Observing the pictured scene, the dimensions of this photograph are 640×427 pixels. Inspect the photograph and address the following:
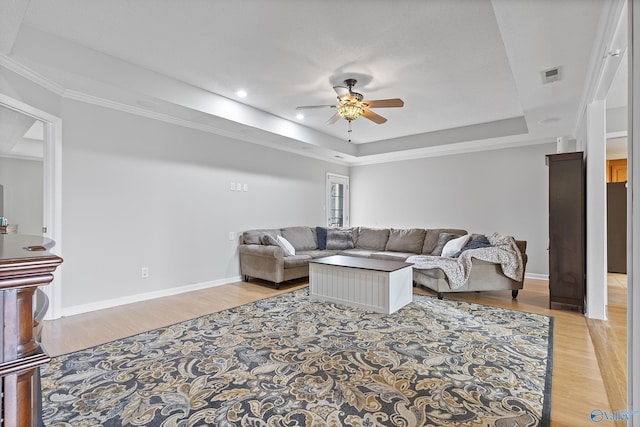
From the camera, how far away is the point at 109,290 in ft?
12.2

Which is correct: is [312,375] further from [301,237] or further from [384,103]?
[301,237]

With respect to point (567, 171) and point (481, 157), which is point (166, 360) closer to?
point (567, 171)

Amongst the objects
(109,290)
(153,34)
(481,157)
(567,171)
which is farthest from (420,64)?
(109,290)

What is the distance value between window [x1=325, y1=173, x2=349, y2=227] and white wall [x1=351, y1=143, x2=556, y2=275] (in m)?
0.27

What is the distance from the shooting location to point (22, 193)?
5.01 metres

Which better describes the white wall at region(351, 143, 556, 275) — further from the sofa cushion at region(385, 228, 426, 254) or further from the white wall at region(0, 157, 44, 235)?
the white wall at region(0, 157, 44, 235)

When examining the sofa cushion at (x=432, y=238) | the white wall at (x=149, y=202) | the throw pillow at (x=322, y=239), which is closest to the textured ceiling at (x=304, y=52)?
the white wall at (x=149, y=202)

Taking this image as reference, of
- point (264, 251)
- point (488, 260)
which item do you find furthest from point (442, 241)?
point (264, 251)

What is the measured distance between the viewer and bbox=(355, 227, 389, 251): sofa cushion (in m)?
6.17

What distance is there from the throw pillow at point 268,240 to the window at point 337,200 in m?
2.34

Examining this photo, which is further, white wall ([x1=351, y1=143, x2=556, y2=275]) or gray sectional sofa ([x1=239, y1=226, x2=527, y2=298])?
white wall ([x1=351, y1=143, x2=556, y2=275])

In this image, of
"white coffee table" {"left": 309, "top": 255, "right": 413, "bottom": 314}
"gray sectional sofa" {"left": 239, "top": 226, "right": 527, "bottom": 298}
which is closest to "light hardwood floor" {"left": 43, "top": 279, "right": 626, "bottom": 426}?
"gray sectional sofa" {"left": 239, "top": 226, "right": 527, "bottom": 298}

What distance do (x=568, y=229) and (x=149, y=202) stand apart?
5.20m

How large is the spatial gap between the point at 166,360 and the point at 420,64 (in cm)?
354
